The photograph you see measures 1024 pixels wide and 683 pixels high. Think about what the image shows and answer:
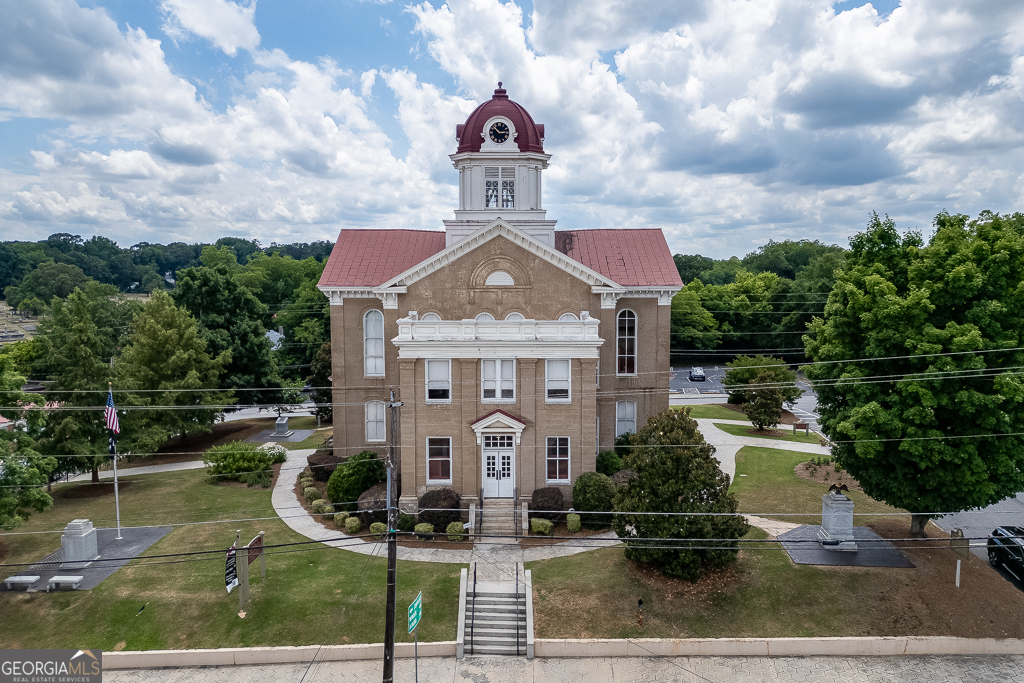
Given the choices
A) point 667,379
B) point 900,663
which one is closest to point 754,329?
point 667,379

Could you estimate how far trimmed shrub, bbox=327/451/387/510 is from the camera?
2789 cm

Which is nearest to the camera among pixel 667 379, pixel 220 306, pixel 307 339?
pixel 667 379

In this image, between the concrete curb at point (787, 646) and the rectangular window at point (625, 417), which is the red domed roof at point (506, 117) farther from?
the concrete curb at point (787, 646)

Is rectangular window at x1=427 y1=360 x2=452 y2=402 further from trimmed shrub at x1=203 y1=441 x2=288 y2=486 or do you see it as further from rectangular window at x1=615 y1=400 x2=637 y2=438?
trimmed shrub at x1=203 y1=441 x2=288 y2=486

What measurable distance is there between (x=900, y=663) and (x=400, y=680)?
49.2 feet

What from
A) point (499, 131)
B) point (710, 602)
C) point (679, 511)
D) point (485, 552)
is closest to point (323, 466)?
point (485, 552)

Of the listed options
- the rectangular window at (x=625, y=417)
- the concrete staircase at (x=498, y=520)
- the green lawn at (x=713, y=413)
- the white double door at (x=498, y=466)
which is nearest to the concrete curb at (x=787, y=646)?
the concrete staircase at (x=498, y=520)

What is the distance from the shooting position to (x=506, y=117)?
32.7m

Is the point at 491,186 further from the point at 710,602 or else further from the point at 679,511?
the point at 710,602

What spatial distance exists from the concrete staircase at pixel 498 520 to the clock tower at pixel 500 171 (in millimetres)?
13859

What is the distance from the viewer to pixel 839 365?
2258 cm

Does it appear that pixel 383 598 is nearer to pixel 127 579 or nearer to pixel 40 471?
pixel 127 579

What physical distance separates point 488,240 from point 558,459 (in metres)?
10.5

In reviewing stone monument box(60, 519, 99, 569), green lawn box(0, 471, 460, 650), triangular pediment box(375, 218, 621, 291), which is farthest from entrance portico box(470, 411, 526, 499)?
stone monument box(60, 519, 99, 569)
